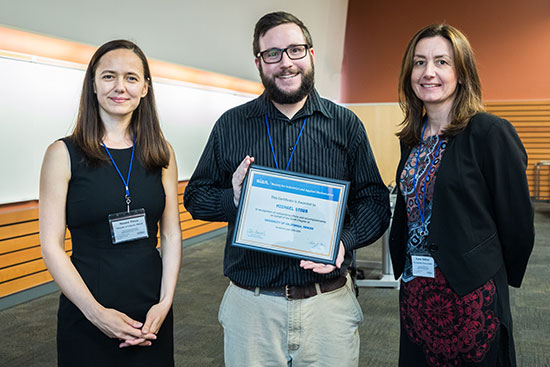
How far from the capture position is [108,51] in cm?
180

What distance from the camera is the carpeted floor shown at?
3.66m

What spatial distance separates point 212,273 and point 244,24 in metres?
3.58

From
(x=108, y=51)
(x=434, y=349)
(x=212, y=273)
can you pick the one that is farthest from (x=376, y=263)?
(x=108, y=51)

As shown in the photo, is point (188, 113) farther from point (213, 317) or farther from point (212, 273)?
point (213, 317)

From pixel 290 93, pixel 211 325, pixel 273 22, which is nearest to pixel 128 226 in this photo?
pixel 290 93

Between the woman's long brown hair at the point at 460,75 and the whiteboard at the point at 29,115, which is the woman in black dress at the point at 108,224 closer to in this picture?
the woman's long brown hair at the point at 460,75

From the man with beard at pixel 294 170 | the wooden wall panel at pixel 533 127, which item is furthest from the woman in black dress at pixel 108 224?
the wooden wall panel at pixel 533 127

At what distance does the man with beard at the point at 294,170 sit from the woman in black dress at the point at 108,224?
0.21 meters

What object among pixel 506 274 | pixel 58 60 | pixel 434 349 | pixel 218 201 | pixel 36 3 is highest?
pixel 36 3

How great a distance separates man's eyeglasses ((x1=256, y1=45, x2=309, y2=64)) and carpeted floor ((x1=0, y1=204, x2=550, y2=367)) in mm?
2501

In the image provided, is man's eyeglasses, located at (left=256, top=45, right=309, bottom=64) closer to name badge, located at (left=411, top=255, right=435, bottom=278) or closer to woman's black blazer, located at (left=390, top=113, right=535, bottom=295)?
woman's black blazer, located at (left=390, top=113, right=535, bottom=295)

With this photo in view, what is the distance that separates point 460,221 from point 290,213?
57 cm

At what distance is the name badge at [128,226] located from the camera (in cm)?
176

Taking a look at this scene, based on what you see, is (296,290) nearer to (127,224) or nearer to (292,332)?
(292,332)
